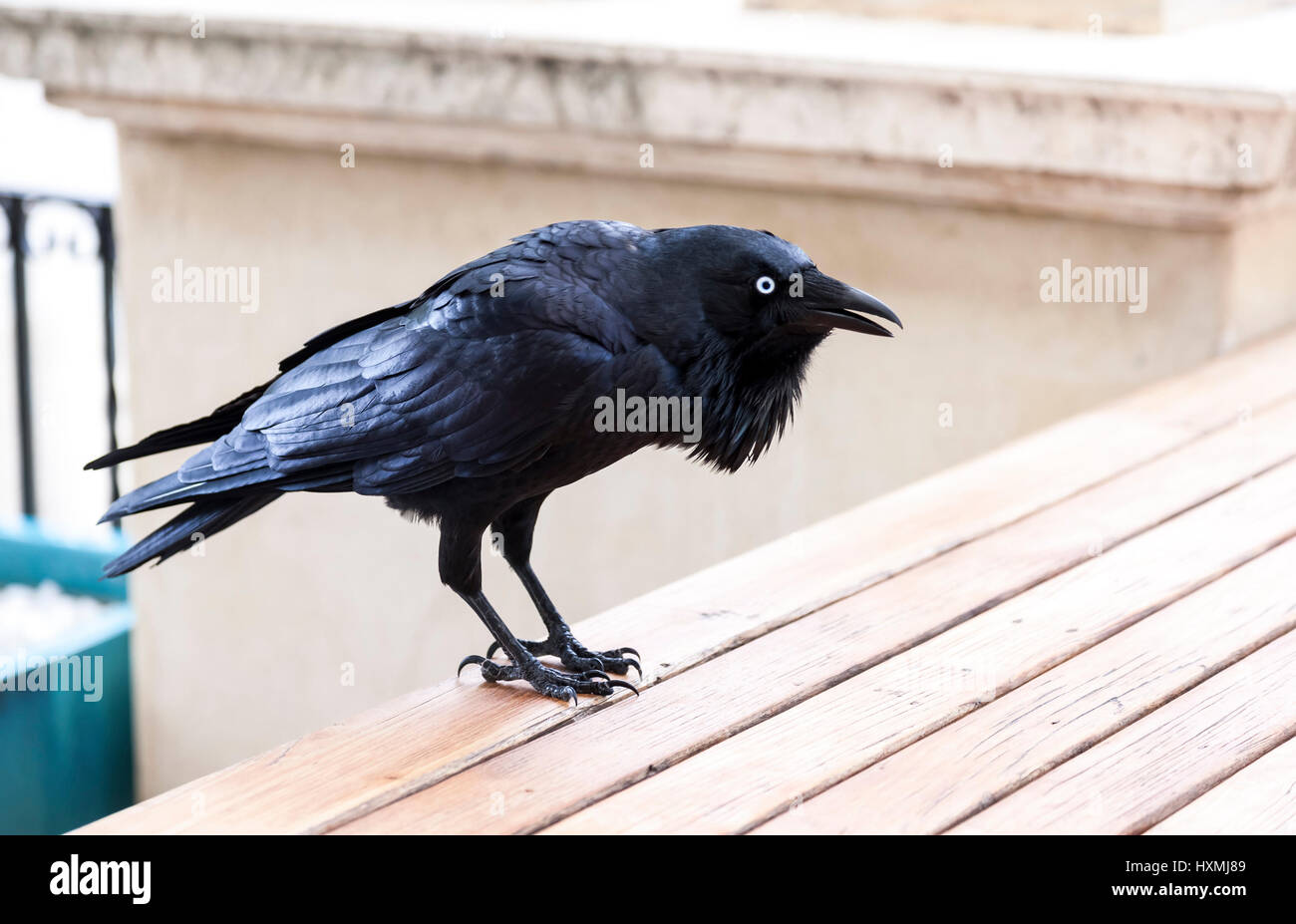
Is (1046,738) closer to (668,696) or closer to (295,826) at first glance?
(668,696)

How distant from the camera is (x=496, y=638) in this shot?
5.76 feet

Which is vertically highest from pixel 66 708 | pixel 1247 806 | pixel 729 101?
pixel 729 101

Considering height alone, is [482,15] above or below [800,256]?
above

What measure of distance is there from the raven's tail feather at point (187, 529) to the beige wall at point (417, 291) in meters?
1.50

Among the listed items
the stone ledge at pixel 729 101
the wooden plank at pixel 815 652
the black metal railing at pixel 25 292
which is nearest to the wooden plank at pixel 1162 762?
the wooden plank at pixel 815 652

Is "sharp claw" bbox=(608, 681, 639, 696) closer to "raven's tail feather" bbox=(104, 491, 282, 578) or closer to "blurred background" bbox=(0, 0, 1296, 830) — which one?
"raven's tail feather" bbox=(104, 491, 282, 578)

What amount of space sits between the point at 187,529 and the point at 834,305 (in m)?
0.74

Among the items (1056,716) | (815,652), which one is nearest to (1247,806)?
(1056,716)

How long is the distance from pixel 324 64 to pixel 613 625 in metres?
1.56

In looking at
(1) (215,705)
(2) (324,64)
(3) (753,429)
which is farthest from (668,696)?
(1) (215,705)

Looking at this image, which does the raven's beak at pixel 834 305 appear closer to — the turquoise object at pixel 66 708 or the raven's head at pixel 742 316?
the raven's head at pixel 742 316

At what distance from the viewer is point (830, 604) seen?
6.57 ft

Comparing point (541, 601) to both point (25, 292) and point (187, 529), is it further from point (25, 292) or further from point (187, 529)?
point (25, 292)

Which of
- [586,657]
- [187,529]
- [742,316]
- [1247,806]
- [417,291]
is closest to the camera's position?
[1247,806]
